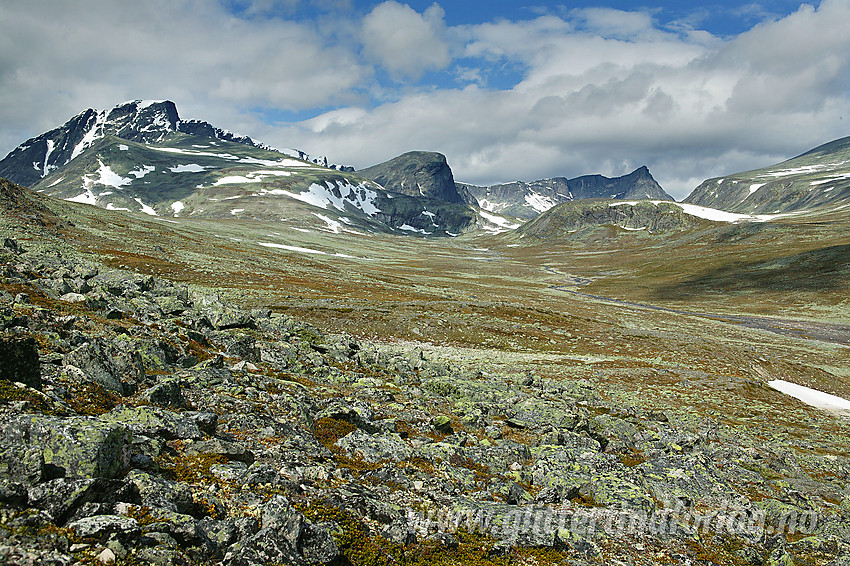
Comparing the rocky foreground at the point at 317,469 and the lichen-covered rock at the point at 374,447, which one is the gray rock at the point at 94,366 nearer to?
the rocky foreground at the point at 317,469

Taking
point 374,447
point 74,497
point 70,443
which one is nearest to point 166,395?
point 70,443

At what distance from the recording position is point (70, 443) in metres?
7.91

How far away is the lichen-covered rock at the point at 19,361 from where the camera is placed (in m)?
10.4

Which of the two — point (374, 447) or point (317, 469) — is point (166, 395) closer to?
point (317, 469)

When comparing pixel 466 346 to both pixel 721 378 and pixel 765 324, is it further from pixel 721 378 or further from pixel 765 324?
pixel 765 324

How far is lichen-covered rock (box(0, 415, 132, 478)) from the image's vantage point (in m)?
7.57

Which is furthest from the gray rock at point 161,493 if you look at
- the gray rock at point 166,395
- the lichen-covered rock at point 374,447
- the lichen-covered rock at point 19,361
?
the lichen-covered rock at point 374,447

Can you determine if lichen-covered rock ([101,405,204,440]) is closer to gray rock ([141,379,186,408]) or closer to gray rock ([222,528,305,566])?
gray rock ([141,379,186,408])

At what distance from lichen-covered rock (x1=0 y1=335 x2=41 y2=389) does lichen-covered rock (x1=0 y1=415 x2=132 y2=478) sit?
3.36 m

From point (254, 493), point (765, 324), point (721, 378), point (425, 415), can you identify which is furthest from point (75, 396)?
point (765, 324)

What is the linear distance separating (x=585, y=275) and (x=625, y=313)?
326 feet

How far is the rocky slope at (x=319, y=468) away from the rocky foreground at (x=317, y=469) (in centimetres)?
6

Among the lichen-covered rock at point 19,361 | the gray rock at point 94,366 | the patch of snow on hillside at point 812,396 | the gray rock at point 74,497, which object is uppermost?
the lichen-covered rock at point 19,361

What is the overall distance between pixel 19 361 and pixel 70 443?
4.78m
